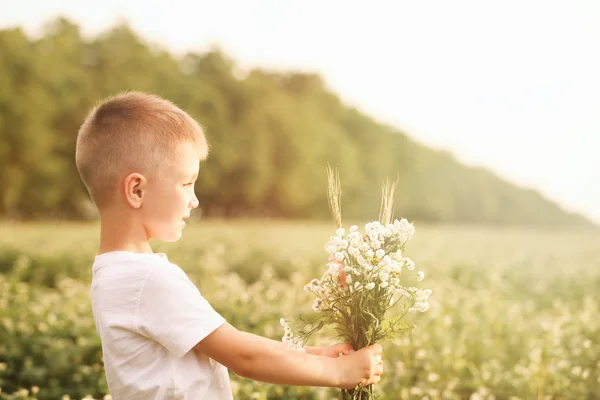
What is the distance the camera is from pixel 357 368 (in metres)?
2.19

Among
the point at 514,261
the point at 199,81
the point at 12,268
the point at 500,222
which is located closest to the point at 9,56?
the point at 199,81

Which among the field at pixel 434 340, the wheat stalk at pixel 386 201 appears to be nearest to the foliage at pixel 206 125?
the field at pixel 434 340

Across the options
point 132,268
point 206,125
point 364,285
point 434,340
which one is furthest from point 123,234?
point 206,125

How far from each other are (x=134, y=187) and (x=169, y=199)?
0.12m

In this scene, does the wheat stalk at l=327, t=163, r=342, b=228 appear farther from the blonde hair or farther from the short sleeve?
the short sleeve

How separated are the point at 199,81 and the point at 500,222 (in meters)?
40.7

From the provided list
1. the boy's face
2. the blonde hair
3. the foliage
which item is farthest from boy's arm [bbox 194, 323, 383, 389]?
the foliage

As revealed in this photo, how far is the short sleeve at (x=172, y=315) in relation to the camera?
204cm

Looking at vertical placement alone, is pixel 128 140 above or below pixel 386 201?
above

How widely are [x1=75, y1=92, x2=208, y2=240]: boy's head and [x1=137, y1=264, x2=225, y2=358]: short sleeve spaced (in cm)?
20

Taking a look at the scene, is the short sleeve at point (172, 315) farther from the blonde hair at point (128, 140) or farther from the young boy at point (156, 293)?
the blonde hair at point (128, 140)

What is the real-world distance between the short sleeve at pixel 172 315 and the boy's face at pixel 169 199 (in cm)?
16

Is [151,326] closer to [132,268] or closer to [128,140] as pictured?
[132,268]

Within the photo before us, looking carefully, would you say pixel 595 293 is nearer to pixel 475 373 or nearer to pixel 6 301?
pixel 475 373
